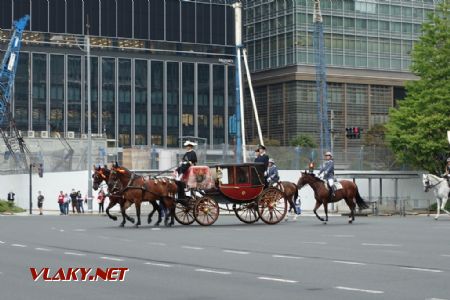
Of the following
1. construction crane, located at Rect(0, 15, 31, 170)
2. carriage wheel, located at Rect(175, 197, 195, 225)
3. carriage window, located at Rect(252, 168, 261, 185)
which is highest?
construction crane, located at Rect(0, 15, 31, 170)

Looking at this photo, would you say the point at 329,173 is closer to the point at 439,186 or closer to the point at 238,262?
the point at 439,186

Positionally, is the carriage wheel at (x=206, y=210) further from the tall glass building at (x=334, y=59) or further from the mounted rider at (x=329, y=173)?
the tall glass building at (x=334, y=59)

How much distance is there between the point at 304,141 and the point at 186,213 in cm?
9399

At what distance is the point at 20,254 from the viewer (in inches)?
830

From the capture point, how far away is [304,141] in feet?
418

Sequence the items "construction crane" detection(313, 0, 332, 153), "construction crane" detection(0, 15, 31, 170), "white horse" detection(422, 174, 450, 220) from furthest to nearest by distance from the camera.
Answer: "construction crane" detection(313, 0, 332, 153)
"construction crane" detection(0, 15, 31, 170)
"white horse" detection(422, 174, 450, 220)

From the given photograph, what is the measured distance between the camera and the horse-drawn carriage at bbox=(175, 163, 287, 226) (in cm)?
3306

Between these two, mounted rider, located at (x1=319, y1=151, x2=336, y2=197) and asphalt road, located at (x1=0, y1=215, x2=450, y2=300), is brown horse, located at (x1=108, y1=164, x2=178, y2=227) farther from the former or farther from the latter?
mounted rider, located at (x1=319, y1=151, x2=336, y2=197)

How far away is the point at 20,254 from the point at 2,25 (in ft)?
369

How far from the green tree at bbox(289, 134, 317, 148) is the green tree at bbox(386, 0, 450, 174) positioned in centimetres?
5741

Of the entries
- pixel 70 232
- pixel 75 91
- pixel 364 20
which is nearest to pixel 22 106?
pixel 75 91

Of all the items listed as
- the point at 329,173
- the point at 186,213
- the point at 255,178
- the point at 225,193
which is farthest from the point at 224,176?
the point at 329,173

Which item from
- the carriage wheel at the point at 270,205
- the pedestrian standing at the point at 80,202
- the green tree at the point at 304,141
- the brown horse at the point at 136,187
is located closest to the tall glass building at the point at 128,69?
the green tree at the point at 304,141

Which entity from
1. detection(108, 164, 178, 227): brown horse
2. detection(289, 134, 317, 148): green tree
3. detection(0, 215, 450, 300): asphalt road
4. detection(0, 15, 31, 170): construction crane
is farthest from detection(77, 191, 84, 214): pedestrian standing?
detection(289, 134, 317, 148): green tree
